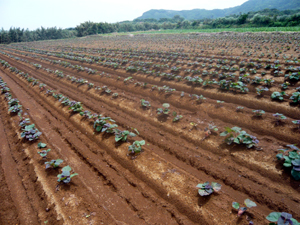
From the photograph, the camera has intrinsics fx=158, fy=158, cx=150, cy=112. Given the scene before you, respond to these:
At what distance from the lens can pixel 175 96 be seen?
10375mm

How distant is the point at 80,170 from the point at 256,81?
455 inches

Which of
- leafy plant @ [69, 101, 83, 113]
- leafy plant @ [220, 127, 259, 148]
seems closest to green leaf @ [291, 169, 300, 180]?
leafy plant @ [220, 127, 259, 148]

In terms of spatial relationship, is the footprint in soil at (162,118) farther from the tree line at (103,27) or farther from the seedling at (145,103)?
the tree line at (103,27)

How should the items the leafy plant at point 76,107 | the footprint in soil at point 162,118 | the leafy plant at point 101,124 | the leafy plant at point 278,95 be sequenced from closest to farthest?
the leafy plant at point 101,124
the footprint in soil at point 162,118
the leafy plant at point 278,95
the leafy plant at point 76,107

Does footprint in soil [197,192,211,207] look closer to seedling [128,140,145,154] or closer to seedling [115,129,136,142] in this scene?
seedling [128,140,145,154]

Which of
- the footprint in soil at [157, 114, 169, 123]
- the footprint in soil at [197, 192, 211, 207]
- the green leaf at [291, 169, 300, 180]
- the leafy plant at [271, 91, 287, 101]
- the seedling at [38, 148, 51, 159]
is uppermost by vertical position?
the leafy plant at [271, 91, 287, 101]

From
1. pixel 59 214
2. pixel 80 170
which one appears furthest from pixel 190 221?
pixel 80 170

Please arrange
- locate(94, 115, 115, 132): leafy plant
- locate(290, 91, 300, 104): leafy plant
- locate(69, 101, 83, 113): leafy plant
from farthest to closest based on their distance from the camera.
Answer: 1. locate(69, 101, 83, 113): leafy plant
2. locate(290, 91, 300, 104): leafy plant
3. locate(94, 115, 115, 132): leafy plant

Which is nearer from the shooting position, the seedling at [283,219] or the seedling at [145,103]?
the seedling at [283,219]

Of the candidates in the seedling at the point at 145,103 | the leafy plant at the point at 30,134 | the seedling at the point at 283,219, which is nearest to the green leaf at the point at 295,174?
the seedling at the point at 283,219

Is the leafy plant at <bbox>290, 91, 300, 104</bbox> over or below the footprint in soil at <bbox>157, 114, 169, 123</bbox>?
over

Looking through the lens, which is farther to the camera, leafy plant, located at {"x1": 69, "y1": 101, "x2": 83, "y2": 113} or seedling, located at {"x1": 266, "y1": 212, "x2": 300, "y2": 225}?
leafy plant, located at {"x1": 69, "y1": 101, "x2": 83, "y2": 113}

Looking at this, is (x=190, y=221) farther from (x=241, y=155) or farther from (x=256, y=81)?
(x=256, y=81)

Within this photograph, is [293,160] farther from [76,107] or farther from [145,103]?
[76,107]
